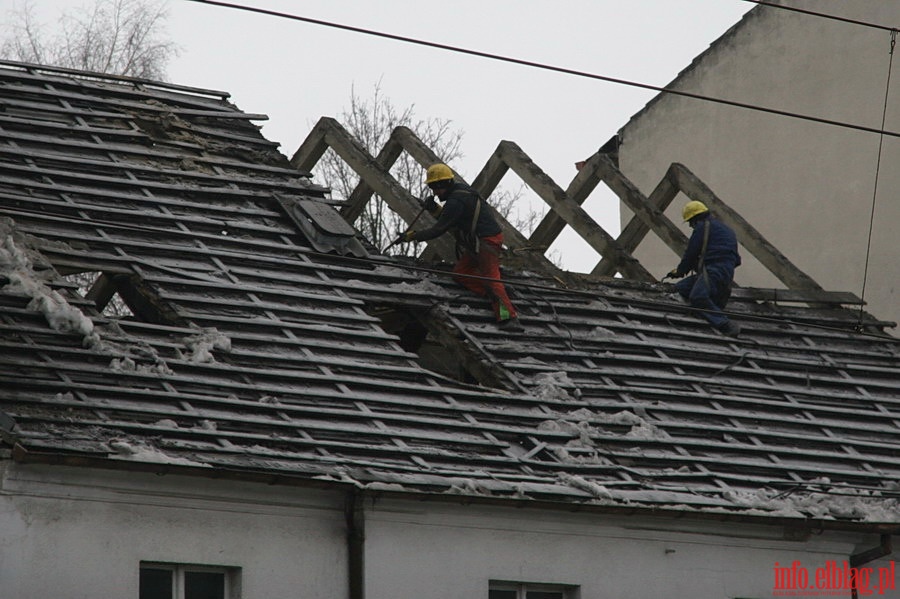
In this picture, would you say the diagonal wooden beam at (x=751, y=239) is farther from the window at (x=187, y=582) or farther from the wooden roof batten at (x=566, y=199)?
the window at (x=187, y=582)

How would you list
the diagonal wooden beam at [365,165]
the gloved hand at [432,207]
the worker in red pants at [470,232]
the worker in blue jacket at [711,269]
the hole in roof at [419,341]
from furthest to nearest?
the worker in blue jacket at [711,269]
the diagonal wooden beam at [365,165]
the gloved hand at [432,207]
the worker in red pants at [470,232]
the hole in roof at [419,341]

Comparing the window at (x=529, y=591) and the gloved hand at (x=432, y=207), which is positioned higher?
the gloved hand at (x=432, y=207)

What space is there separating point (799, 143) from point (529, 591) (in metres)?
11.9

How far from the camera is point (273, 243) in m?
13.2

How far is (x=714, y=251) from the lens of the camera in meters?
15.2

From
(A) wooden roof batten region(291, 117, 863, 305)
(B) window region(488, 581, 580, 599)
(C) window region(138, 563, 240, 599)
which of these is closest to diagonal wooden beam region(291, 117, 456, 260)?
(A) wooden roof batten region(291, 117, 863, 305)

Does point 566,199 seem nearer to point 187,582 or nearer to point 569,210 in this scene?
point 569,210

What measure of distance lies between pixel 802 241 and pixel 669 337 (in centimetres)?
750

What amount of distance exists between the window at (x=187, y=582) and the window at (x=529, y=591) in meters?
2.02

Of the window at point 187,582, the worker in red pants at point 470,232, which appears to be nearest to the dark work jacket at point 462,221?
the worker in red pants at point 470,232

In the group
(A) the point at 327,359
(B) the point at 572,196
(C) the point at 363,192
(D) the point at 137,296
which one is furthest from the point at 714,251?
(D) the point at 137,296

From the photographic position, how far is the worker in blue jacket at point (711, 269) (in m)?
15.1

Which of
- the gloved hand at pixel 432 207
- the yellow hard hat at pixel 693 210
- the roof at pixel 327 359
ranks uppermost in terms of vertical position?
the yellow hard hat at pixel 693 210

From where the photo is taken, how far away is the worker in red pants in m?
13.9
